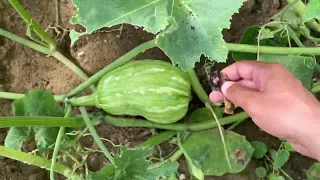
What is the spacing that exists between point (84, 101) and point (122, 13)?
676mm

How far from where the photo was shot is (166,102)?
2049mm

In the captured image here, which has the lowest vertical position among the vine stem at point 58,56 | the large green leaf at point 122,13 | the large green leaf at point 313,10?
the large green leaf at point 313,10

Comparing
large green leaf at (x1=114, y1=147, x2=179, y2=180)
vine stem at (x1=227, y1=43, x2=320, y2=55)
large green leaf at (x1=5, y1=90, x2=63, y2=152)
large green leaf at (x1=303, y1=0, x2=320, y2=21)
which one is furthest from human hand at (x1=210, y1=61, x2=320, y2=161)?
large green leaf at (x1=5, y1=90, x2=63, y2=152)

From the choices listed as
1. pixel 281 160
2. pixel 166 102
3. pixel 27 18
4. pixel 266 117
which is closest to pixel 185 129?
pixel 166 102

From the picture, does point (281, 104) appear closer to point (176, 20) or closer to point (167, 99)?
point (176, 20)

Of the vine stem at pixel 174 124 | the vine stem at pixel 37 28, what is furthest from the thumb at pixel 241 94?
the vine stem at pixel 37 28

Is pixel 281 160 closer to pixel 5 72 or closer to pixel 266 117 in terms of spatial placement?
pixel 266 117

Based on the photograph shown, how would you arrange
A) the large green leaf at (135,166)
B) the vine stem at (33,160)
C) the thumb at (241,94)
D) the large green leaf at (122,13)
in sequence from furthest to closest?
the vine stem at (33,160)
the thumb at (241,94)
the large green leaf at (135,166)
the large green leaf at (122,13)

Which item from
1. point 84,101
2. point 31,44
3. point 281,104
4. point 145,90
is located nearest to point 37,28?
point 31,44

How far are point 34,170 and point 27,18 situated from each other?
2.17 ft

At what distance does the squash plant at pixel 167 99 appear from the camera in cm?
159

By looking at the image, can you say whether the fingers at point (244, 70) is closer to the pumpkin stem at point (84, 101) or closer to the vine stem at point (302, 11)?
the vine stem at point (302, 11)

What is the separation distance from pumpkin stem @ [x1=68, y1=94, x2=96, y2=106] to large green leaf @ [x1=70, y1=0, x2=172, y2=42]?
0.62m

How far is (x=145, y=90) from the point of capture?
2039 millimetres
